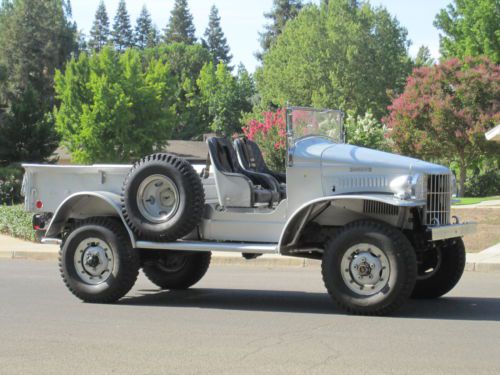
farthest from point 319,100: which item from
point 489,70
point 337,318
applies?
point 337,318

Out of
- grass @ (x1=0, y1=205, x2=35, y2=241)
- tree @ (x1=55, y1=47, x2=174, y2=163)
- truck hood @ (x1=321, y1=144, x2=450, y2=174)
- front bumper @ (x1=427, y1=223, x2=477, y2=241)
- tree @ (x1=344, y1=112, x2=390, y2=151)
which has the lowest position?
grass @ (x1=0, y1=205, x2=35, y2=241)

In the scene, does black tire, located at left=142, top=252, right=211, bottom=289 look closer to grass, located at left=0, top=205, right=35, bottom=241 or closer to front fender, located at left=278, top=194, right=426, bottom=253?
front fender, located at left=278, top=194, right=426, bottom=253

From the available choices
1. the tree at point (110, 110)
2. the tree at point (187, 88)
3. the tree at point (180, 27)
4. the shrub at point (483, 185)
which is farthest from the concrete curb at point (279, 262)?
the tree at point (180, 27)

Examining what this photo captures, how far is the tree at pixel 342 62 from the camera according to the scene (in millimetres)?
63625

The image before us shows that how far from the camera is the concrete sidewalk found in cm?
1367

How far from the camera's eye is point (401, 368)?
6230 millimetres

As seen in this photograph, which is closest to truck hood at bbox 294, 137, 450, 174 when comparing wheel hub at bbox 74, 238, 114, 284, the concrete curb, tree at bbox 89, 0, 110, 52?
wheel hub at bbox 74, 238, 114, 284

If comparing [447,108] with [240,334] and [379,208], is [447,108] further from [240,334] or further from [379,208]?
[240,334]

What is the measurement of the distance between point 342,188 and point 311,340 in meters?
2.02

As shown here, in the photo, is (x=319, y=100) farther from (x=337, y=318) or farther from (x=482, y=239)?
(x=337, y=318)

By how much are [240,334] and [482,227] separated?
11.9 meters

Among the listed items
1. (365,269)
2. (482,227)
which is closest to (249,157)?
(365,269)

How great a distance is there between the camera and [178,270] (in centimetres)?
1070

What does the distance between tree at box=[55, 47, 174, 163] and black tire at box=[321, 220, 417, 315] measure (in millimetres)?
39984
